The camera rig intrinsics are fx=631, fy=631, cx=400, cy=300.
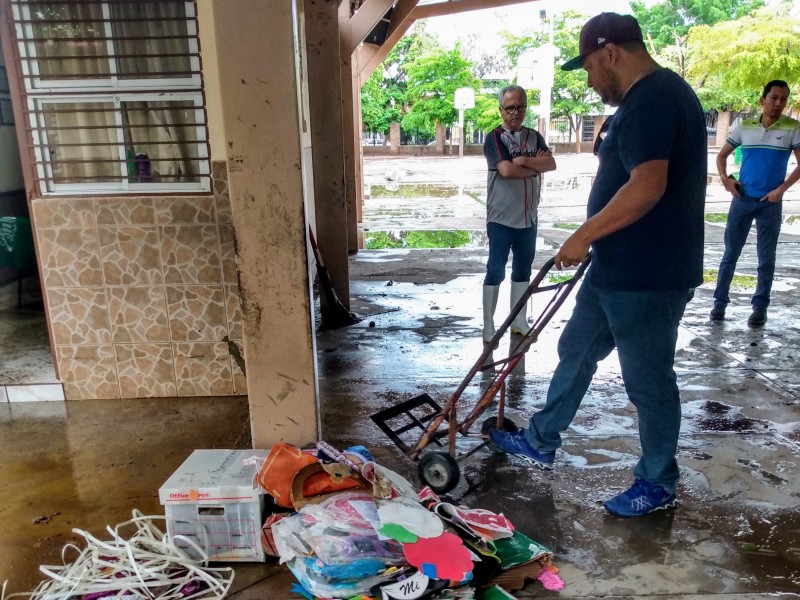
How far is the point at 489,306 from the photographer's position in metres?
5.07

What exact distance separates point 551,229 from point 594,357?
7967 millimetres

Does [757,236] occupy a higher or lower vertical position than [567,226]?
higher

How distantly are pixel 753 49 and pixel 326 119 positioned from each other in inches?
822

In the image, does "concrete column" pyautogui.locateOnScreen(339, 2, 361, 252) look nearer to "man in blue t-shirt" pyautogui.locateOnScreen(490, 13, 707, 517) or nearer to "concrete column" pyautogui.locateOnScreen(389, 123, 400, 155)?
"man in blue t-shirt" pyautogui.locateOnScreen(490, 13, 707, 517)

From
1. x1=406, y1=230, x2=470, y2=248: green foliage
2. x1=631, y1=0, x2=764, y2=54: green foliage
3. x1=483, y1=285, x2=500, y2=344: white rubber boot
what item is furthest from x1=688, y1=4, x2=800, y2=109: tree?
x1=483, y1=285, x2=500, y2=344: white rubber boot

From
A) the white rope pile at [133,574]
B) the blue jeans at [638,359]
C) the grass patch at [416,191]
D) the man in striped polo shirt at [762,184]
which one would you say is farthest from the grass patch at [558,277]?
the grass patch at [416,191]

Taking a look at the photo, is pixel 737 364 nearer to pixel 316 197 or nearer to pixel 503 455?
pixel 503 455

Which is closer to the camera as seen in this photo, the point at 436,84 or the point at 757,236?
the point at 757,236

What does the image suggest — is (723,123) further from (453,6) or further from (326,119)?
(326,119)

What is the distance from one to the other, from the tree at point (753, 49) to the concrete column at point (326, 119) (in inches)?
794

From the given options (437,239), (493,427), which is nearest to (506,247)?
(493,427)

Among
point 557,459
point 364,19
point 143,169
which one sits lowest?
point 557,459

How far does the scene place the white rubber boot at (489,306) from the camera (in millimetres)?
5028

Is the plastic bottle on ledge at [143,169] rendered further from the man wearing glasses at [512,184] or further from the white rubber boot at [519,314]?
the white rubber boot at [519,314]
